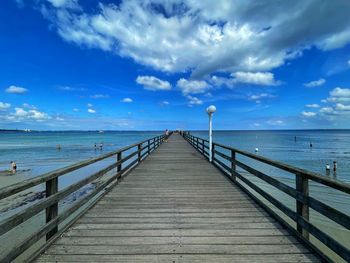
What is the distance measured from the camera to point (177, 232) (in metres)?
3.47

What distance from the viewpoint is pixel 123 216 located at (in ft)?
13.5

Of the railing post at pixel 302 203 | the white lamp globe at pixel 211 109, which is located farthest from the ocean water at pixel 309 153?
the railing post at pixel 302 203

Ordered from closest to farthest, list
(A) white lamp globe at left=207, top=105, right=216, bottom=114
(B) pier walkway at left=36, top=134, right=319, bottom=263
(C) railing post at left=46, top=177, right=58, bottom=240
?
1. (B) pier walkway at left=36, top=134, right=319, bottom=263
2. (C) railing post at left=46, top=177, right=58, bottom=240
3. (A) white lamp globe at left=207, top=105, right=216, bottom=114

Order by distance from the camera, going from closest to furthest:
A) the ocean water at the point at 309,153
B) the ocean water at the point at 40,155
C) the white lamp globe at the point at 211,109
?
1. the white lamp globe at the point at 211,109
2. the ocean water at the point at 40,155
3. the ocean water at the point at 309,153

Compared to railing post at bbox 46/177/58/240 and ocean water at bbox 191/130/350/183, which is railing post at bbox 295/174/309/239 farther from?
ocean water at bbox 191/130/350/183

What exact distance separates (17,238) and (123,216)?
12.8ft

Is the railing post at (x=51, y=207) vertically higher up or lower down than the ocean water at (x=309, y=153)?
higher up

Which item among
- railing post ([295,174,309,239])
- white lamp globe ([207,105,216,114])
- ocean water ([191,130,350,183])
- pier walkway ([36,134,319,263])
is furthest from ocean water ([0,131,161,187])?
ocean water ([191,130,350,183])

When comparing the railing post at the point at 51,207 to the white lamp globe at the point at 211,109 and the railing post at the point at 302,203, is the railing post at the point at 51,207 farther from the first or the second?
the white lamp globe at the point at 211,109

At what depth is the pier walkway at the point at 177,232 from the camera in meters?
2.84

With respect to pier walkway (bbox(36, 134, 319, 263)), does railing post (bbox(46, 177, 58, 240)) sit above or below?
above

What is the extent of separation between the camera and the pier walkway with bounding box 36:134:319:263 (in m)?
2.84

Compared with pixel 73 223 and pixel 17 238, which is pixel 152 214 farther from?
pixel 17 238

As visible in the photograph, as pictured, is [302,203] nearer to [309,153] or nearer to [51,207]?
[51,207]
